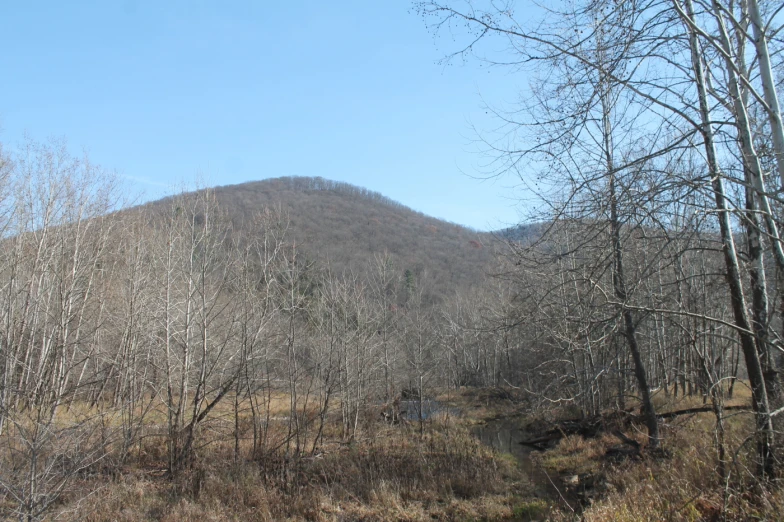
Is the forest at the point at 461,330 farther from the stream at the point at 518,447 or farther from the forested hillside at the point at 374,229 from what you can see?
the forested hillside at the point at 374,229

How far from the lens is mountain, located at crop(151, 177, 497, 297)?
206ft

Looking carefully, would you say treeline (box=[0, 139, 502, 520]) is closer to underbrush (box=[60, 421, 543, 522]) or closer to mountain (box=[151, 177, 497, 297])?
underbrush (box=[60, 421, 543, 522])

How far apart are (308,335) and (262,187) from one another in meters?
91.1

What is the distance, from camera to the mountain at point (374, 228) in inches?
2472

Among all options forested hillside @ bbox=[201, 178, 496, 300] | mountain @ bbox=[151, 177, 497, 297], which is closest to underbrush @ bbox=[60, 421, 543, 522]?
mountain @ bbox=[151, 177, 497, 297]

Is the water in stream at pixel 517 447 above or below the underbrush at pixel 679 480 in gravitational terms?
below

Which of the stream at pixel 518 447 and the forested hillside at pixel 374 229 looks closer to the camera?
the stream at pixel 518 447

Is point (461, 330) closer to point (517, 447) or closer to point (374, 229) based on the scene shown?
point (517, 447)

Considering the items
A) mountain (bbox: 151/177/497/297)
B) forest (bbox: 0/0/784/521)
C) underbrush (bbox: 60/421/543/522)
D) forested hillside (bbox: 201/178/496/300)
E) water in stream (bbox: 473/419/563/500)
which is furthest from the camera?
mountain (bbox: 151/177/497/297)

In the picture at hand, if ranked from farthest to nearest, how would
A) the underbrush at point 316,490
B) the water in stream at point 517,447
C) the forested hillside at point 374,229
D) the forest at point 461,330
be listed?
the forested hillside at point 374,229 < the water in stream at point 517,447 < the underbrush at point 316,490 < the forest at point 461,330

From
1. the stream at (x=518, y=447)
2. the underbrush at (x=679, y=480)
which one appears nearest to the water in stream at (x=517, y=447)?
the stream at (x=518, y=447)

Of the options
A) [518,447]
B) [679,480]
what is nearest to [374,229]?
[518,447]

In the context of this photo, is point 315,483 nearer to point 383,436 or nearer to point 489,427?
point 383,436

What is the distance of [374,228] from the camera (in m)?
91.1
